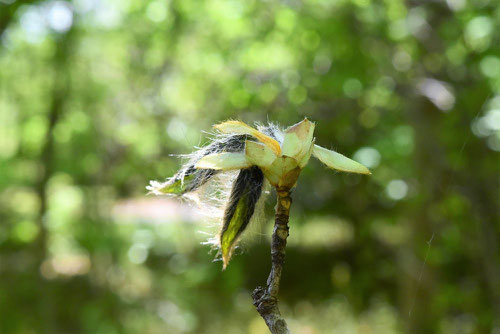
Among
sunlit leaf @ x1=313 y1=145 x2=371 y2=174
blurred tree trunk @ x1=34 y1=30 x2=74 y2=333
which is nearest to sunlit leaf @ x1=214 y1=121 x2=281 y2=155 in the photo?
sunlit leaf @ x1=313 y1=145 x2=371 y2=174

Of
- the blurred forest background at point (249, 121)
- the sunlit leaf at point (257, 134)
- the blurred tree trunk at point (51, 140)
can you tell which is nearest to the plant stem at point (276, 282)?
the sunlit leaf at point (257, 134)

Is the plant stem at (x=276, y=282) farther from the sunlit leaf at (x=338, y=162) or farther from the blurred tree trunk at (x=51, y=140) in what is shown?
the blurred tree trunk at (x=51, y=140)

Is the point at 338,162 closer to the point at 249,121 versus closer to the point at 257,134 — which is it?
the point at 257,134

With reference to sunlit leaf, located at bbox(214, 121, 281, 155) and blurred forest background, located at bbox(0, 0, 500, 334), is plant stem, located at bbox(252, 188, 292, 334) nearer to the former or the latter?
sunlit leaf, located at bbox(214, 121, 281, 155)

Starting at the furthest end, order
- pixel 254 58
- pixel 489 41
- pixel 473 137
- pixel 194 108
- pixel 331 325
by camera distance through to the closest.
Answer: pixel 331 325 → pixel 194 108 → pixel 254 58 → pixel 473 137 → pixel 489 41

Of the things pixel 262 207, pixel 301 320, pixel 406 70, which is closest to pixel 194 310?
pixel 301 320

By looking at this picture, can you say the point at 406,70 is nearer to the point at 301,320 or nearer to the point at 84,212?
the point at 301,320
